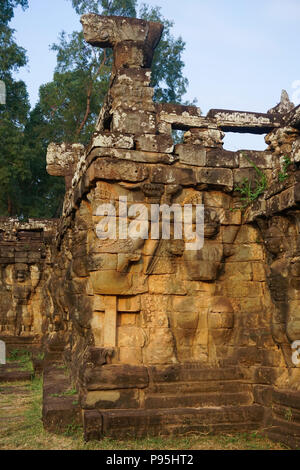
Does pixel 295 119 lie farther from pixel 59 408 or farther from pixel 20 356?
pixel 20 356

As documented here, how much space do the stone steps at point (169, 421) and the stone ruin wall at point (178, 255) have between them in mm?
167

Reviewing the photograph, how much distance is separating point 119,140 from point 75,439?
3.61 m

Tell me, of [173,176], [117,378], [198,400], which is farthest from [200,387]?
[173,176]

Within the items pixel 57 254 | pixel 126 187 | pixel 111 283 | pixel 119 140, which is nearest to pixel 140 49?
pixel 119 140

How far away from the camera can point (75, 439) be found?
5402 millimetres

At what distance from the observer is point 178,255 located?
6266 mm

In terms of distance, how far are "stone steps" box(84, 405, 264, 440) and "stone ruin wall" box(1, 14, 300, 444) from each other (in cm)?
17

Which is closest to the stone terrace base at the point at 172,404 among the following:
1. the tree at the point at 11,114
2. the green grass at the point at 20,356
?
the green grass at the point at 20,356

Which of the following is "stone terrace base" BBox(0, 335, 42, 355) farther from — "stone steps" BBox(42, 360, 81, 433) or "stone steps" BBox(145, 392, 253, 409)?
"stone steps" BBox(145, 392, 253, 409)

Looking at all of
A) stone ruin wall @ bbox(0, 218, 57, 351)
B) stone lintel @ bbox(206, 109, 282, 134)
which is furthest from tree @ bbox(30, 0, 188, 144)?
stone lintel @ bbox(206, 109, 282, 134)

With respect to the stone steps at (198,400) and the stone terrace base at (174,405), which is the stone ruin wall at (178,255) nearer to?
the stone terrace base at (174,405)

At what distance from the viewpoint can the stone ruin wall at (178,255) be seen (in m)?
5.76

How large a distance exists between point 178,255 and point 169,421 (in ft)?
6.72

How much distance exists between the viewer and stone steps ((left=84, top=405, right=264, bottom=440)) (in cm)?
534
